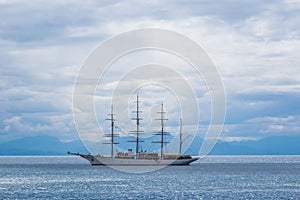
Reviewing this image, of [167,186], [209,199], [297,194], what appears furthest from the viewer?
[167,186]

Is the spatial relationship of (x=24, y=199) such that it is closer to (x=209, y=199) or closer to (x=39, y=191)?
(x=39, y=191)

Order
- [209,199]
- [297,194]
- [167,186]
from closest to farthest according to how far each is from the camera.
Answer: [209,199]
[297,194]
[167,186]

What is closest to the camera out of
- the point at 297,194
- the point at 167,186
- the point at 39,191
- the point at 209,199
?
the point at 209,199

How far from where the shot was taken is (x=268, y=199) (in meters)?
98.6

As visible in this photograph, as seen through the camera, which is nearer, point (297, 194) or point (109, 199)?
point (109, 199)

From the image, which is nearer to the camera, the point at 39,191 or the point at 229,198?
the point at 229,198

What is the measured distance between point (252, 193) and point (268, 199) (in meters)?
12.0

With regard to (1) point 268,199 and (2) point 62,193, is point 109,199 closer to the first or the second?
(2) point 62,193

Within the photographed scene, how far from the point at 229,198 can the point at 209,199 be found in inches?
166

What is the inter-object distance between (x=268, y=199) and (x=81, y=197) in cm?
3192

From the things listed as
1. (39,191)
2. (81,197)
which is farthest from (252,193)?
(39,191)

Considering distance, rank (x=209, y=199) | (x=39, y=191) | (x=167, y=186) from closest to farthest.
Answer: (x=209, y=199) < (x=39, y=191) < (x=167, y=186)

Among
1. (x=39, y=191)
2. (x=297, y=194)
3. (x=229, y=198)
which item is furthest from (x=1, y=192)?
(x=297, y=194)

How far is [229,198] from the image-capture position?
99.2 m
